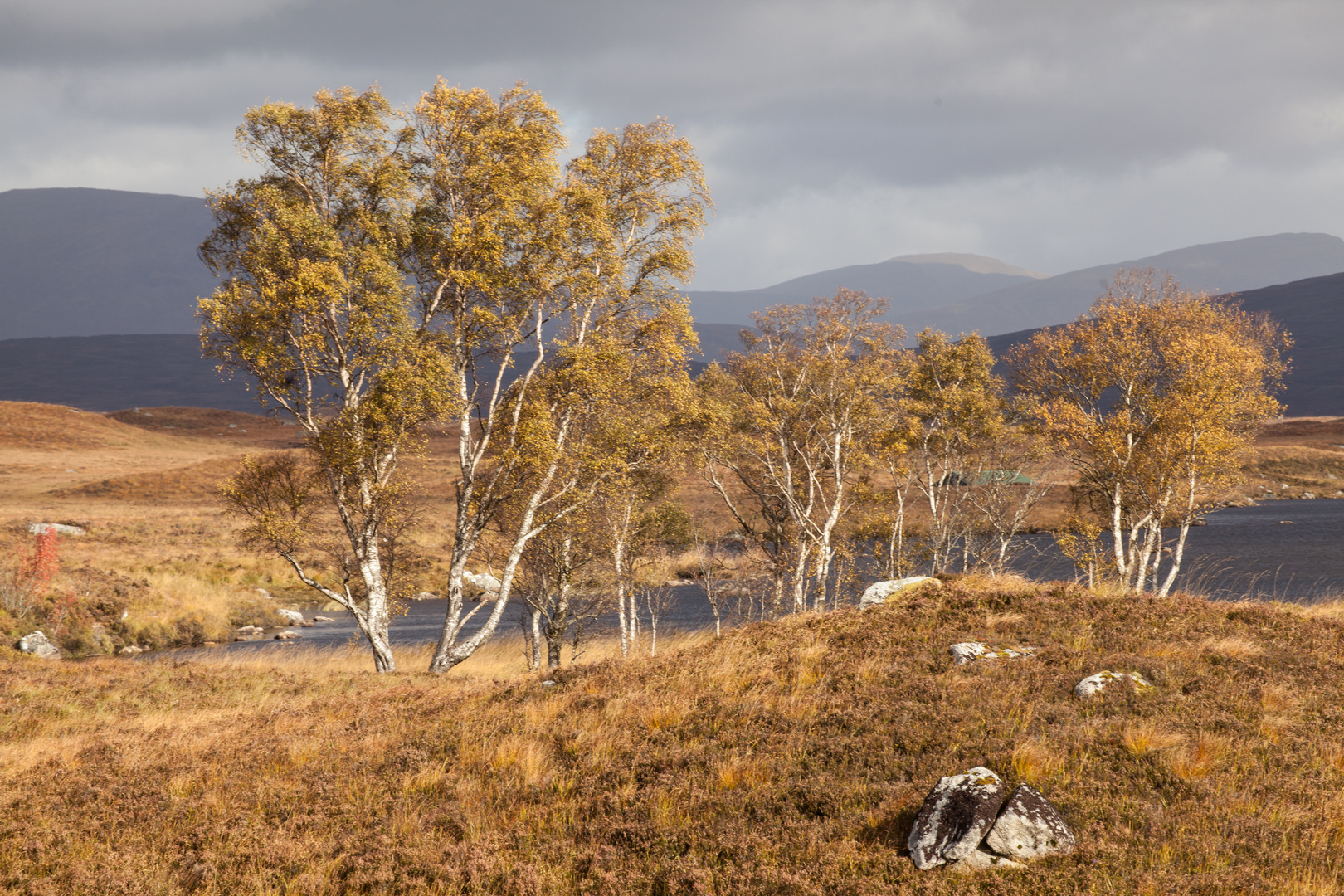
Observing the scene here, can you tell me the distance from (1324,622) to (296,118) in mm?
29445

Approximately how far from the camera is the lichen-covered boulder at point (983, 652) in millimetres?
12992

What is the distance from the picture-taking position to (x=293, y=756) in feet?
38.4

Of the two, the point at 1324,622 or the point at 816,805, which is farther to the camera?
the point at 1324,622

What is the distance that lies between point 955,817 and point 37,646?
3752cm

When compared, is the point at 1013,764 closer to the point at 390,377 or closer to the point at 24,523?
the point at 390,377

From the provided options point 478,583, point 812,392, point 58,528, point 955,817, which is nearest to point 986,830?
point 955,817

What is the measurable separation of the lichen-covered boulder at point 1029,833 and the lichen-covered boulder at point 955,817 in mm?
124

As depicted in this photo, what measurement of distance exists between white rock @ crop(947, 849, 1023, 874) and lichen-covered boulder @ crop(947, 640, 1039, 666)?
19.2 ft

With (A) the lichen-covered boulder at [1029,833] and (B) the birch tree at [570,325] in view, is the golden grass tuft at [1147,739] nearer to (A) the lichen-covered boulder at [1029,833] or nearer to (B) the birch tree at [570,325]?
(A) the lichen-covered boulder at [1029,833]

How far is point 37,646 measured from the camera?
30938 mm

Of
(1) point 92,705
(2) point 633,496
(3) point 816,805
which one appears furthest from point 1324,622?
(1) point 92,705

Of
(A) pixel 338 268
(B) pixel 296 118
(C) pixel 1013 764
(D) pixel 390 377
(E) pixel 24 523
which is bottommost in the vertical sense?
(E) pixel 24 523

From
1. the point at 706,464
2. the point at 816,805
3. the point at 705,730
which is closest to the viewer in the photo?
the point at 816,805

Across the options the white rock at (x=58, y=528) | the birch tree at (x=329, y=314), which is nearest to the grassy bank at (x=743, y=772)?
the birch tree at (x=329, y=314)
